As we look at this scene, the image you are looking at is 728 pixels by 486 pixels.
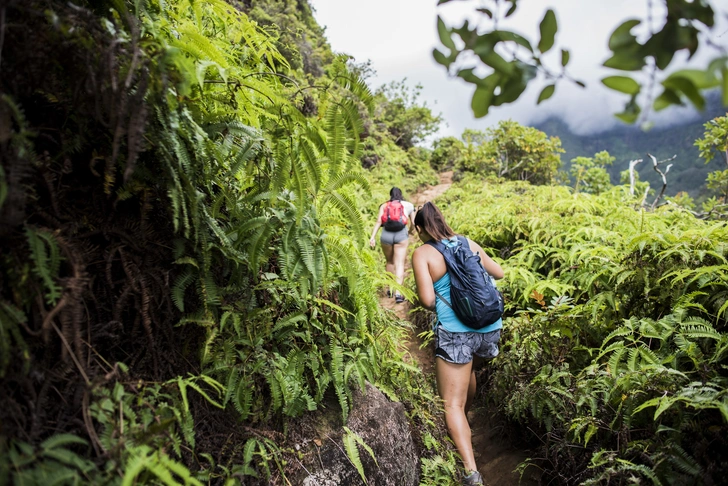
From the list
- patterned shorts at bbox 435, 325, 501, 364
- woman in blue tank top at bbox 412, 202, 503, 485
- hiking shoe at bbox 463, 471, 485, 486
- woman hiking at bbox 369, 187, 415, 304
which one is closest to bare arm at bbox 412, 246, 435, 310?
woman in blue tank top at bbox 412, 202, 503, 485

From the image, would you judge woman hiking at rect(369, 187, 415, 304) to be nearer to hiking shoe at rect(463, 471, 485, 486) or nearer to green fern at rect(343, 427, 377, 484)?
hiking shoe at rect(463, 471, 485, 486)

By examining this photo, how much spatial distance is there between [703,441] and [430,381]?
2591mm

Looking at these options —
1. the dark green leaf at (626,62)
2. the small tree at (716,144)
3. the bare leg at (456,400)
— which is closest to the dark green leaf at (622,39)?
the dark green leaf at (626,62)

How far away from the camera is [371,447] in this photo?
8.40 ft

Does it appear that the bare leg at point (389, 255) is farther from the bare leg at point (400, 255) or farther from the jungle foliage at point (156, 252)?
the jungle foliage at point (156, 252)

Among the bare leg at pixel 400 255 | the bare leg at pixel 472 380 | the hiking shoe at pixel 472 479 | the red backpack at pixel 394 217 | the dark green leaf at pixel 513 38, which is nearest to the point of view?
the dark green leaf at pixel 513 38

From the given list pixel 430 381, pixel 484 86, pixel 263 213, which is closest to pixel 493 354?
pixel 430 381

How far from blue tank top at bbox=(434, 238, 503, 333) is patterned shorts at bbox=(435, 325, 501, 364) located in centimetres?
3

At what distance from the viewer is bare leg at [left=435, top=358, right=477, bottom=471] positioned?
3.06 metres

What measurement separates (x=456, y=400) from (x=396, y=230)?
12.2ft

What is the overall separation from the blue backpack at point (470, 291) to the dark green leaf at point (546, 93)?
88.3 inches

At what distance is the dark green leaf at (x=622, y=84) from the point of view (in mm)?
756

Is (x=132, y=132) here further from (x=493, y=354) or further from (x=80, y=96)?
(x=493, y=354)

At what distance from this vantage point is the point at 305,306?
8.36 feet
